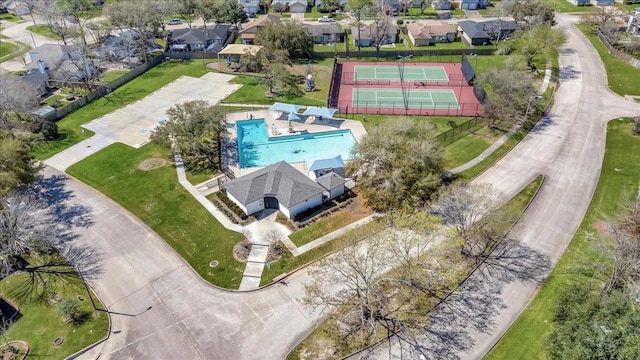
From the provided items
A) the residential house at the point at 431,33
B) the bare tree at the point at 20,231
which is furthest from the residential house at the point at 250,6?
the bare tree at the point at 20,231

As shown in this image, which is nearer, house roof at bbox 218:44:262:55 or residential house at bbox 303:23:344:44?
house roof at bbox 218:44:262:55

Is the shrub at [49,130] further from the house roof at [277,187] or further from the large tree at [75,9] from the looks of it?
the large tree at [75,9]

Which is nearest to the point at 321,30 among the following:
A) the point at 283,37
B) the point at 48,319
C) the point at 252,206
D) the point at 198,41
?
the point at 283,37

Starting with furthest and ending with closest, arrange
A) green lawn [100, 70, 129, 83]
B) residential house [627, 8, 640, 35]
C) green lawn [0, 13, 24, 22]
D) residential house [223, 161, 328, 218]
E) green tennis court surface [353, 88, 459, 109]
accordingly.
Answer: green lawn [0, 13, 24, 22] → residential house [627, 8, 640, 35] → green lawn [100, 70, 129, 83] → green tennis court surface [353, 88, 459, 109] → residential house [223, 161, 328, 218]

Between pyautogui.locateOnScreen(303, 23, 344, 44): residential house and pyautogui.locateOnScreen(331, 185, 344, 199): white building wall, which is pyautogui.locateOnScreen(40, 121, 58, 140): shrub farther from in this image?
pyautogui.locateOnScreen(303, 23, 344, 44): residential house

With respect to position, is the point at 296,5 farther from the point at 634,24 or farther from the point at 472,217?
the point at 472,217

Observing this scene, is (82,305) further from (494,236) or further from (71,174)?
(494,236)

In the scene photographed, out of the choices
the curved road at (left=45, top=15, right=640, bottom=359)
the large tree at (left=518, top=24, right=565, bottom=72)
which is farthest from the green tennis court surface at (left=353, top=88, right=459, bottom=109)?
the large tree at (left=518, top=24, right=565, bottom=72)
